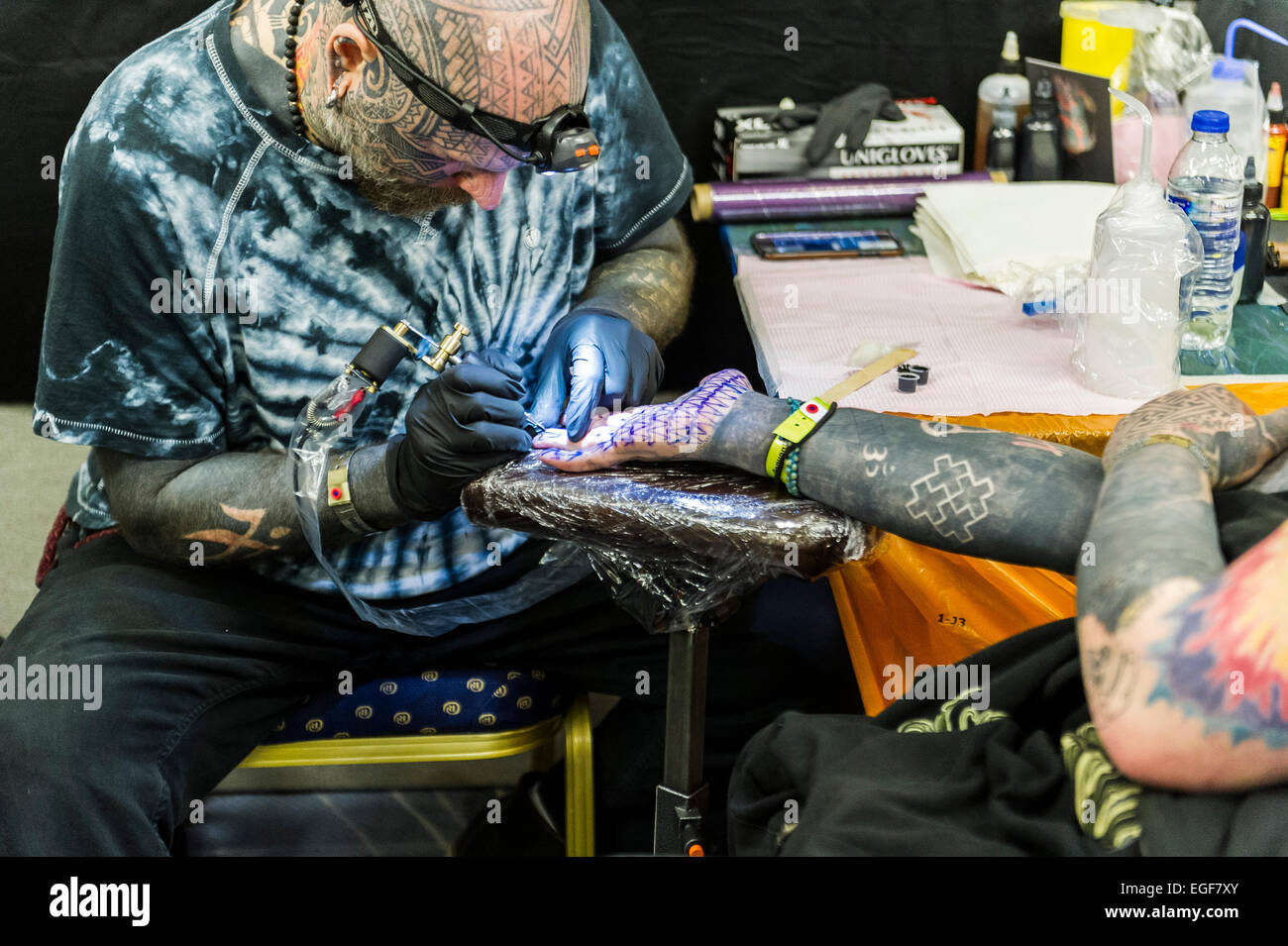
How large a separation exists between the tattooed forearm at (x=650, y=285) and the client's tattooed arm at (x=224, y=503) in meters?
0.47

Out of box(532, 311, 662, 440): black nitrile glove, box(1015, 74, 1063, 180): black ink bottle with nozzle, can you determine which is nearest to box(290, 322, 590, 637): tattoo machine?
box(532, 311, 662, 440): black nitrile glove

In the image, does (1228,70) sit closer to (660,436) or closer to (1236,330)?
(1236,330)

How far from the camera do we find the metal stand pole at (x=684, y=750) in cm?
133

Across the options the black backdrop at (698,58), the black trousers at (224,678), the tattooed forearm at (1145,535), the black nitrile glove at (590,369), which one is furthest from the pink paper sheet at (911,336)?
the black backdrop at (698,58)

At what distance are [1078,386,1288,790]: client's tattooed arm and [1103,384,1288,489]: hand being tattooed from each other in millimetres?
139

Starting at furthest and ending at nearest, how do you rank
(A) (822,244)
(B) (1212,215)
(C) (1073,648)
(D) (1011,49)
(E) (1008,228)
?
(D) (1011,49)
(A) (822,244)
(E) (1008,228)
(B) (1212,215)
(C) (1073,648)

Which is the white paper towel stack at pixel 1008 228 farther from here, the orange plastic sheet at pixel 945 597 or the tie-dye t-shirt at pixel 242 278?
the tie-dye t-shirt at pixel 242 278

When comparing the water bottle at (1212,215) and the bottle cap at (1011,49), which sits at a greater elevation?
the bottle cap at (1011,49)

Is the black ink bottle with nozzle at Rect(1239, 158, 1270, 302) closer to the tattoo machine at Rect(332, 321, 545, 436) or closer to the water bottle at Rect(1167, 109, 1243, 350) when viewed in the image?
the water bottle at Rect(1167, 109, 1243, 350)

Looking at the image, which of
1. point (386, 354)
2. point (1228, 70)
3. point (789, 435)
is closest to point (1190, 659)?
point (789, 435)

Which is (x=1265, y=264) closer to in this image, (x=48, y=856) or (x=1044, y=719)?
(x=1044, y=719)

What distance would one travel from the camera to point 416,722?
5.68 ft

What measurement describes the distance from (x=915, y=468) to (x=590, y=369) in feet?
1.71

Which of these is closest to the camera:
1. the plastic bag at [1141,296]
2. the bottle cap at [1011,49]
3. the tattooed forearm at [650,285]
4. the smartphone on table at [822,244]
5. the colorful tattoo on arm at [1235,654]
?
the colorful tattoo on arm at [1235,654]
